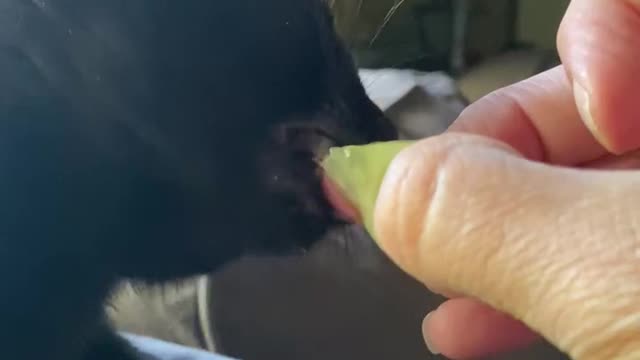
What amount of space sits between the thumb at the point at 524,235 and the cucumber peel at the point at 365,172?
0.03 ft

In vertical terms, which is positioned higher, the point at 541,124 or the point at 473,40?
the point at 541,124

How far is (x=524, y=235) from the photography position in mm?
252

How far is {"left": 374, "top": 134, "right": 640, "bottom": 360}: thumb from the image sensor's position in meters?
0.24

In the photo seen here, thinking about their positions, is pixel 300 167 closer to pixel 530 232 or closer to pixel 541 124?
pixel 541 124

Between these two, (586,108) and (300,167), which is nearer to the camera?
(586,108)

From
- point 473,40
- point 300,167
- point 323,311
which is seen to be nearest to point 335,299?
point 323,311

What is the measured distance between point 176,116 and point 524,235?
0.84 ft

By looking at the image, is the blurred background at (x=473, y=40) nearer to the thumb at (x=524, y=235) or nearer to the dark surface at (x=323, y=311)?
the dark surface at (x=323, y=311)

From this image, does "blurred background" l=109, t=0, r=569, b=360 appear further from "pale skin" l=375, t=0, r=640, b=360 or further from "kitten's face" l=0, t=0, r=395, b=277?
"pale skin" l=375, t=0, r=640, b=360

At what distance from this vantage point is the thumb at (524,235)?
0.79ft

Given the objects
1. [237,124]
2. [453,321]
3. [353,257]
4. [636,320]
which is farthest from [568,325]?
[353,257]

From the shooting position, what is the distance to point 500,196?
0.84ft

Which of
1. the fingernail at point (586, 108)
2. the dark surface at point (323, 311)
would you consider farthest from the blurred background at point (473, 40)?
the fingernail at point (586, 108)

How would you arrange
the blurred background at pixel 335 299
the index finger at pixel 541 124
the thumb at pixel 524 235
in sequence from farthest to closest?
the blurred background at pixel 335 299 → the index finger at pixel 541 124 → the thumb at pixel 524 235
